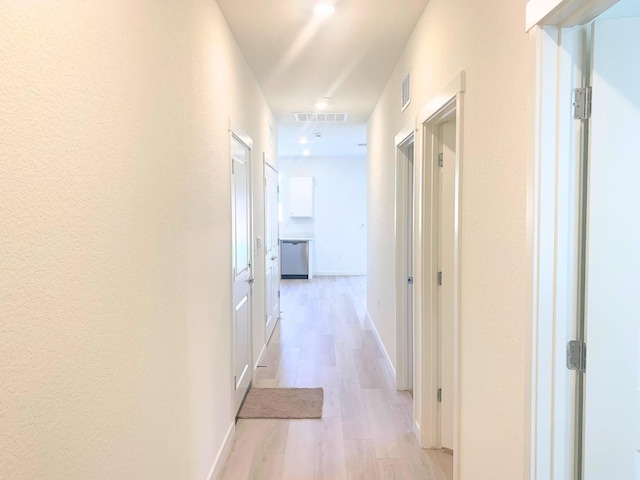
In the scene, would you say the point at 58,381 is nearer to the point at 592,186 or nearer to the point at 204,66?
the point at 592,186

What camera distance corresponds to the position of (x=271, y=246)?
5.73 metres

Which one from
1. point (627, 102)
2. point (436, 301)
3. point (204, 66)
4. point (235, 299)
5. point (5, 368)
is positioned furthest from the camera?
point (235, 299)

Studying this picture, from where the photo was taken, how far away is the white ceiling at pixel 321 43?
269 cm

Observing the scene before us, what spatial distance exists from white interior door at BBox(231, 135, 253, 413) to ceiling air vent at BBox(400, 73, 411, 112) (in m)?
1.22

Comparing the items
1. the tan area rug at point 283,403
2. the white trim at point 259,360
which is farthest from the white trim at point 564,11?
the white trim at point 259,360

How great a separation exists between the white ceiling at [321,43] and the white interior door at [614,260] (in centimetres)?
167

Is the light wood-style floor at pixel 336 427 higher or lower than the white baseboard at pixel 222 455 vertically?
lower

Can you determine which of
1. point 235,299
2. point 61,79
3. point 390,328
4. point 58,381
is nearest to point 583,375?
point 58,381

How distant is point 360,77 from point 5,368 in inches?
147

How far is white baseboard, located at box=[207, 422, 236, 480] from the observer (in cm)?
247

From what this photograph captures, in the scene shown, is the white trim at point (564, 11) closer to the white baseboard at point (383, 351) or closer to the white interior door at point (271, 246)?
the white baseboard at point (383, 351)

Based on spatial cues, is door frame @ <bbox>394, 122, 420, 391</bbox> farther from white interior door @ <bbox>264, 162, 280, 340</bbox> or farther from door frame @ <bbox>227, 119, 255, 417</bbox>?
white interior door @ <bbox>264, 162, 280, 340</bbox>

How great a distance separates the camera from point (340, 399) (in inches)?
142

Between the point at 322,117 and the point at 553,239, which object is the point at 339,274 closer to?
the point at 322,117
